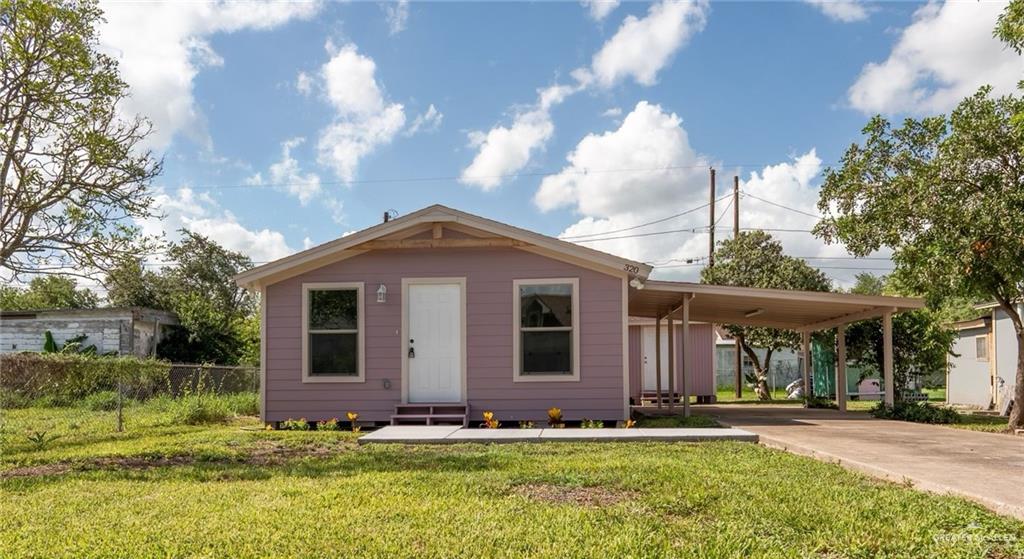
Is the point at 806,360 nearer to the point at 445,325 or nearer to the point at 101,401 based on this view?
the point at 445,325

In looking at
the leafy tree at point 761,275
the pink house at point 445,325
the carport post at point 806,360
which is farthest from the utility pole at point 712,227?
the pink house at point 445,325

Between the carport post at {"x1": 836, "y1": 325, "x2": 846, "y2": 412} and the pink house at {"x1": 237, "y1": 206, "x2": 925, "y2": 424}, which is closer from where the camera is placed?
the pink house at {"x1": 237, "y1": 206, "x2": 925, "y2": 424}

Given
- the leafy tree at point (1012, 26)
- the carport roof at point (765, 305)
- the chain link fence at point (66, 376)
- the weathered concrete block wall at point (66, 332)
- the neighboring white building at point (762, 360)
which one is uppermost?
the leafy tree at point (1012, 26)

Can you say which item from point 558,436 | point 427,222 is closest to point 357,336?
point 427,222

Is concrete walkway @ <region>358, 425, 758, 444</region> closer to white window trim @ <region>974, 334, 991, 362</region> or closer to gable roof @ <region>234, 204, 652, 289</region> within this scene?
gable roof @ <region>234, 204, 652, 289</region>

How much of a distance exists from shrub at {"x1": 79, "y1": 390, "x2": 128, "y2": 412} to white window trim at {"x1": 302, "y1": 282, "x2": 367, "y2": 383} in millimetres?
4363

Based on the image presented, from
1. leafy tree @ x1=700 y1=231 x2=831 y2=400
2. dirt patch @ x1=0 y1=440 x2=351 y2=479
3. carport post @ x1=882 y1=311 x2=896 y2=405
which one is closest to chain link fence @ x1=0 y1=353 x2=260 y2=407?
dirt patch @ x1=0 y1=440 x2=351 y2=479

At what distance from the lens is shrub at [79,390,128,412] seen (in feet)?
38.0

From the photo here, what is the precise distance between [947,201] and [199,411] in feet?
36.7

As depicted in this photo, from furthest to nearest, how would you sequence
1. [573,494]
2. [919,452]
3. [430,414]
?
1. [430,414]
2. [919,452]
3. [573,494]

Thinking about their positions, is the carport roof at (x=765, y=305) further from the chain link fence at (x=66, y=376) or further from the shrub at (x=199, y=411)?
the chain link fence at (x=66, y=376)

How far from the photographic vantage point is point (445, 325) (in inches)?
394

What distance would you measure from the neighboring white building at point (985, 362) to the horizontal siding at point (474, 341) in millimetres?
9460

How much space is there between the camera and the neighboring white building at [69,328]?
18.1 m
